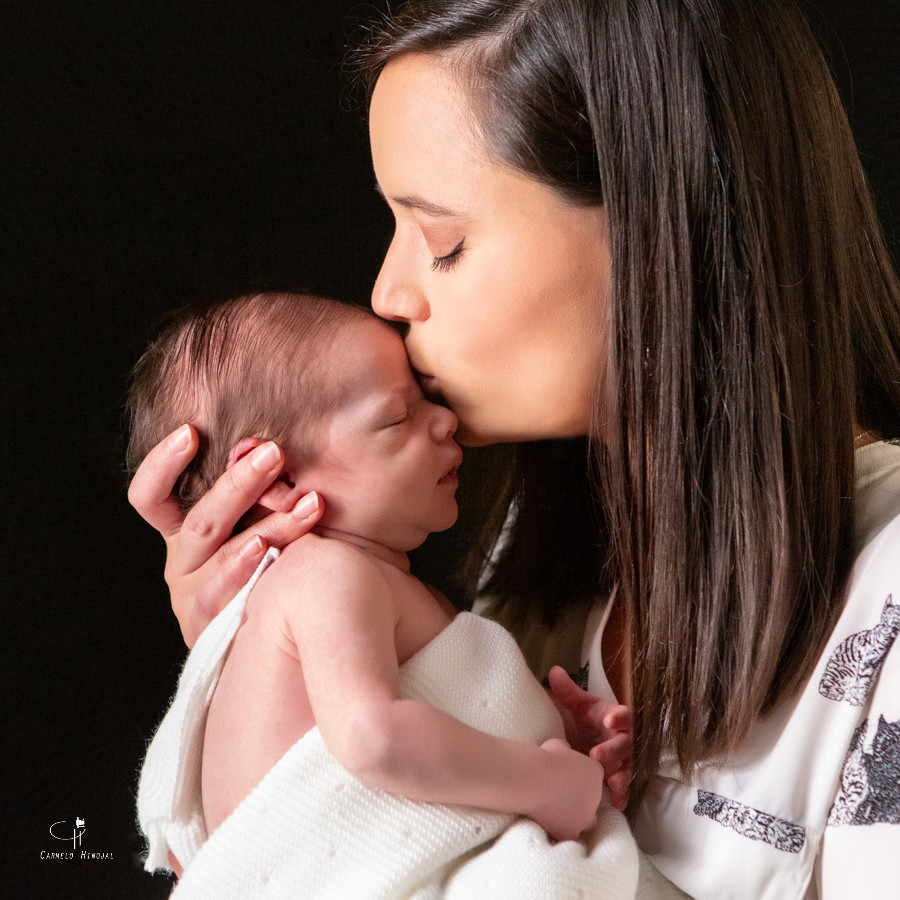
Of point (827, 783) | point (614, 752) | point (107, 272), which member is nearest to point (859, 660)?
point (827, 783)

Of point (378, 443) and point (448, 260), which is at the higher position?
point (448, 260)

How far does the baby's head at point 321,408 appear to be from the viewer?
110 centimetres

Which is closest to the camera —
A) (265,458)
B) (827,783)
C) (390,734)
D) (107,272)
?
(390,734)

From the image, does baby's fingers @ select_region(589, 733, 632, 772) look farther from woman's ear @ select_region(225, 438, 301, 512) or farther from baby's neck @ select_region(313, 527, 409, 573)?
woman's ear @ select_region(225, 438, 301, 512)

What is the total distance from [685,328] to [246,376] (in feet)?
1.55

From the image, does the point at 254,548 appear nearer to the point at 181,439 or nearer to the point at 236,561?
the point at 236,561

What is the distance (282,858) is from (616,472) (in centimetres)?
52

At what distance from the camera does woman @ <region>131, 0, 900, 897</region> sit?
973 mm

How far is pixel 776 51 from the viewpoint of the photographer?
1012 millimetres

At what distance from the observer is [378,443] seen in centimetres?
111

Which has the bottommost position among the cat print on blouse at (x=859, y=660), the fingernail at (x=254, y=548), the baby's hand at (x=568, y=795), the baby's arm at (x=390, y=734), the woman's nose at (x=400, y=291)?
the baby's hand at (x=568, y=795)

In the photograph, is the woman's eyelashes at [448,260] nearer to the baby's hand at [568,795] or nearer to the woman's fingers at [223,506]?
the woman's fingers at [223,506]

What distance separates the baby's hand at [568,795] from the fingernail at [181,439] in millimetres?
509

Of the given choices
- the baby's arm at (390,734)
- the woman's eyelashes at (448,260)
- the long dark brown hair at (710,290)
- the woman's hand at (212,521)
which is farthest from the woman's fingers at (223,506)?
the long dark brown hair at (710,290)
